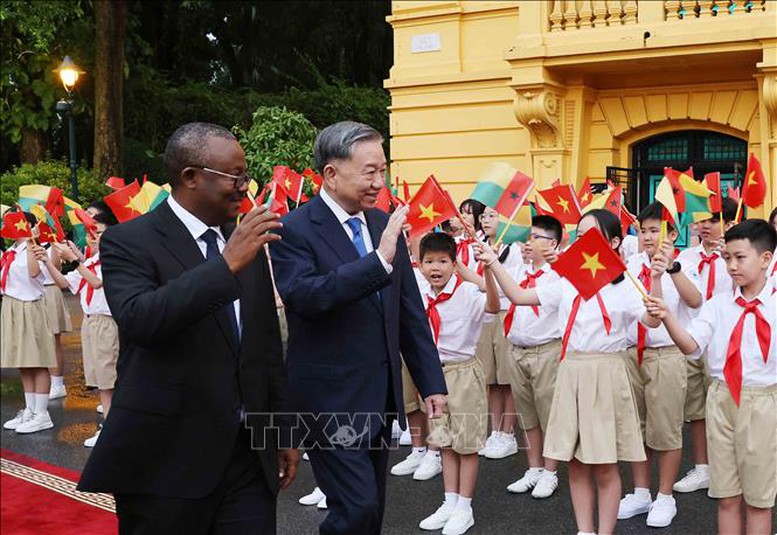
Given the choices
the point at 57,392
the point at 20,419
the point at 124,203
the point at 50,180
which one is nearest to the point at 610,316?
the point at 124,203

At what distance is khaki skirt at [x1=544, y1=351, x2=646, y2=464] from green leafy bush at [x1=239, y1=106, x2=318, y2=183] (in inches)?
434

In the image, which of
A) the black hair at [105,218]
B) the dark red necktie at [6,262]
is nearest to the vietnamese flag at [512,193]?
the black hair at [105,218]

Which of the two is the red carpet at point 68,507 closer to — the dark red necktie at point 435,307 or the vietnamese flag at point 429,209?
the dark red necktie at point 435,307

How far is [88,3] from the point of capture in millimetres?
19672

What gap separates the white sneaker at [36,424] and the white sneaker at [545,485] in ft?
14.6

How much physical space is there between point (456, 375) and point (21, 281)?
4501 millimetres

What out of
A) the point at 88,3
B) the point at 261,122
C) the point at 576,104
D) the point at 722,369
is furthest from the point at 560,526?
the point at 88,3

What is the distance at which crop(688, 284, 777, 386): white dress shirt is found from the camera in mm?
4473

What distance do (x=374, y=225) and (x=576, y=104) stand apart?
9745 mm

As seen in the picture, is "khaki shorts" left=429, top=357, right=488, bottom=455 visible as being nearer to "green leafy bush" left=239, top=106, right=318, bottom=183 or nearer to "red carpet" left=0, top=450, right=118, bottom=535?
"red carpet" left=0, top=450, right=118, bottom=535

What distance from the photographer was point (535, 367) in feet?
20.5

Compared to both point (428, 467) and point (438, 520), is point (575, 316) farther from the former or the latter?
point (428, 467)

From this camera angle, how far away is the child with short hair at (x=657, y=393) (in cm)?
561

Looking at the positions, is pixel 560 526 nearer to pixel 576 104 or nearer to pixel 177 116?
pixel 576 104
